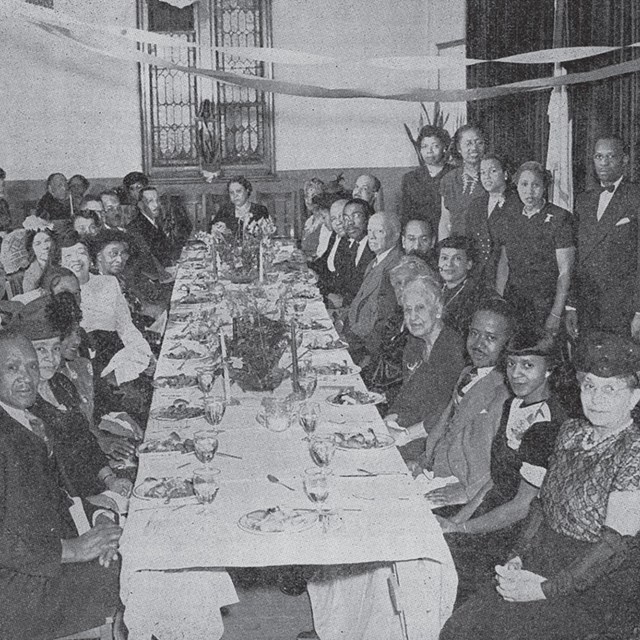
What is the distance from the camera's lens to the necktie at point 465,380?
3.26m

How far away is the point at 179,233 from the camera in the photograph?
9.54 metres

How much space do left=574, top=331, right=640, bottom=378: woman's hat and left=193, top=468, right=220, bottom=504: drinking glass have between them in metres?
0.99

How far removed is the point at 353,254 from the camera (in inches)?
241

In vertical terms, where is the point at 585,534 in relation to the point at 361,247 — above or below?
below

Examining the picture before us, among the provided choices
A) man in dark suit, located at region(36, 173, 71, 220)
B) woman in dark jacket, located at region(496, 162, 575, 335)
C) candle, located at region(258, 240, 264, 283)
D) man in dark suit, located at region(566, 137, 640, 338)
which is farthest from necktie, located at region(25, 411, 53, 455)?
man in dark suit, located at region(36, 173, 71, 220)

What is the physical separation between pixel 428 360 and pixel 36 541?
1.78 meters

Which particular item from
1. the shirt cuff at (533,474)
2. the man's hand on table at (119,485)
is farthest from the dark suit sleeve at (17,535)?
the shirt cuff at (533,474)

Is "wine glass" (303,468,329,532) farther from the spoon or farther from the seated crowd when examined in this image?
the seated crowd

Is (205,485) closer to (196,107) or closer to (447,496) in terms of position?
(447,496)

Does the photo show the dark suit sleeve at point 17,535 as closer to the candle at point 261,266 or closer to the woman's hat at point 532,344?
the woman's hat at point 532,344

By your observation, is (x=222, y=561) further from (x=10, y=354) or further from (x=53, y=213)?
(x=53, y=213)

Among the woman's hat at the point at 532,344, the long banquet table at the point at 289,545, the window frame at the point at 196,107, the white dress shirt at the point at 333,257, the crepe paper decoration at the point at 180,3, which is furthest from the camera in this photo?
the window frame at the point at 196,107

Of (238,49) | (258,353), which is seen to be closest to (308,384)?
(258,353)

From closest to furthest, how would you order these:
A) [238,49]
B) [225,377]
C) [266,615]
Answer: [266,615], [225,377], [238,49]
